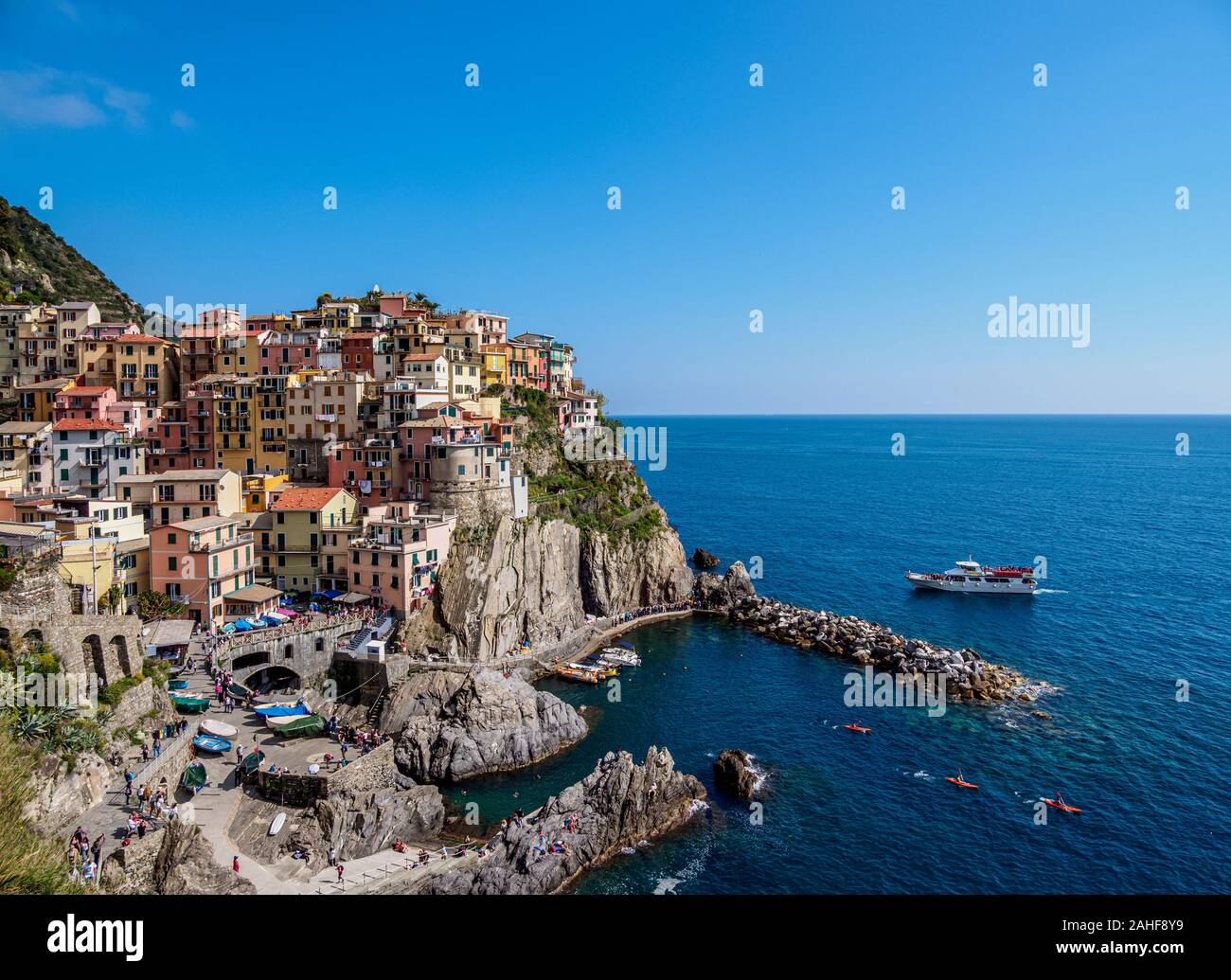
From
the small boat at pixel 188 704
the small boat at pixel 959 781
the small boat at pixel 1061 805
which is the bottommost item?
the small boat at pixel 1061 805

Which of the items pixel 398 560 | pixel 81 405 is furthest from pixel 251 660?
pixel 81 405

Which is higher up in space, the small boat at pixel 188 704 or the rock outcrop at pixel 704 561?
the rock outcrop at pixel 704 561

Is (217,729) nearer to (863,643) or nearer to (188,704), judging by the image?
(188,704)

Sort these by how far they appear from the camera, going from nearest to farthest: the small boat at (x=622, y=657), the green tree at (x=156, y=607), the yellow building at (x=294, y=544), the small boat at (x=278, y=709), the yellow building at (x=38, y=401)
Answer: the small boat at (x=278, y=709) < the green tree at (x=156, y=607) < the yellow building at (x=294, y=544) < the small boat at (x=622, y=657) < the yellow building at (x=38, y=401)

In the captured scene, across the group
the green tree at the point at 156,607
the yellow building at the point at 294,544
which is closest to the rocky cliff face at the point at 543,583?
the yellow building at the point at 294,544

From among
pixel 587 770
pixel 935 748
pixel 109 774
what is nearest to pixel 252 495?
pixel 109 774

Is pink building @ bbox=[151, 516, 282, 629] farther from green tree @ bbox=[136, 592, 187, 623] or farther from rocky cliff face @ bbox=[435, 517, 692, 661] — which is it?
rocky cliff face @ bbox=[435, 517, 692, 661]

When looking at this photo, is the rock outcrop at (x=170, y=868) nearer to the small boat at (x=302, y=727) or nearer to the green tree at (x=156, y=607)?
the small boat at (x=302, y=727)

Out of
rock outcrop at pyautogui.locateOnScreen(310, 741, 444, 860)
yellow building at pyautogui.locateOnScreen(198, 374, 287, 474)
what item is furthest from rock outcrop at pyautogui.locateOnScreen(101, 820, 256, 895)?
yellow building at pyautogui.locateOnScreen(198, 374, 287, 474)
